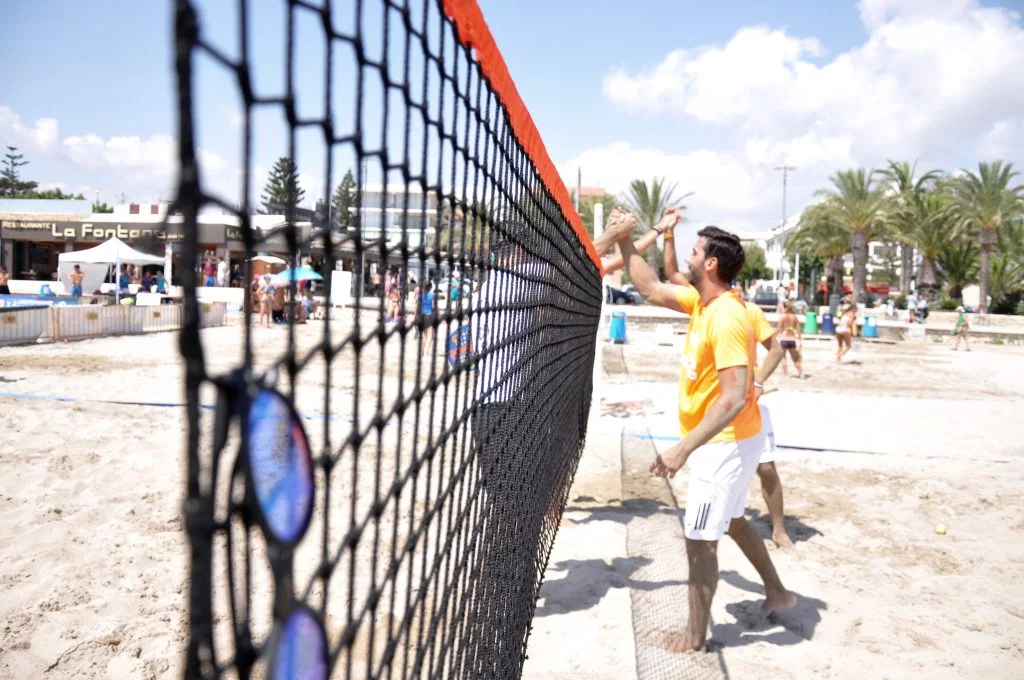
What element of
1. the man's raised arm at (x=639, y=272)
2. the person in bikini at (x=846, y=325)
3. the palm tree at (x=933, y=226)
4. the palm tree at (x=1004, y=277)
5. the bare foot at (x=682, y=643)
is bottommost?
the bare foot at (x=682, y=643)

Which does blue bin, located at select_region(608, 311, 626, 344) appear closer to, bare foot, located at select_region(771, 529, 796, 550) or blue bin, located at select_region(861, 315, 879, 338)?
blue bin, located at select_region(861, 315, 879, 338)

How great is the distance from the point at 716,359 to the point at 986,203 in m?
38.2

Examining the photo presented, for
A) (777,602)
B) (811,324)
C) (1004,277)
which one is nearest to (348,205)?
(777,602)

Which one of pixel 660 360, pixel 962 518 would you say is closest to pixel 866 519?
pixel 962 518

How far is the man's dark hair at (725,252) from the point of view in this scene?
3713 millimetres

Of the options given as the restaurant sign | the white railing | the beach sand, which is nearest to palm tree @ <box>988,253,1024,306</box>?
the beach sand

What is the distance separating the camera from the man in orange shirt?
339 cm

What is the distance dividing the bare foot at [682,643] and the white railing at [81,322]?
10480 mm

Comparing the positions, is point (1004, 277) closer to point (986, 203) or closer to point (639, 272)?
point (986, 203)

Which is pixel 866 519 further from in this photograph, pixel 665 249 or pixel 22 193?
pixel 22 193

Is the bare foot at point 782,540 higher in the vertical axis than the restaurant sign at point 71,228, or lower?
lower

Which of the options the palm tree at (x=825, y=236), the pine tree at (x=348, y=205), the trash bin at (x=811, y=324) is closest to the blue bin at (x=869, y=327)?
the trash bin at (x=811, y=324)

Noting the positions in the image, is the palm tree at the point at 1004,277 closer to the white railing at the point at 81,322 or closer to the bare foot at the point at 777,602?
the white railing at the point at 81,322

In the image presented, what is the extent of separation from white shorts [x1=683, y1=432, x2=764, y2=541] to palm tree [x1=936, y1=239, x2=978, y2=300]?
40781mm
